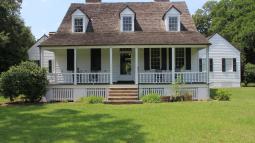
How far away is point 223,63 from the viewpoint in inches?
1631

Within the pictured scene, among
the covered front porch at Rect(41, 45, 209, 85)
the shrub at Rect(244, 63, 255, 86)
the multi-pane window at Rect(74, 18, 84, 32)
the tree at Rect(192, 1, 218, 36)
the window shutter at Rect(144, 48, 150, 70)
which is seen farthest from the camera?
the tree at Rect(192, 1, 218, 36)

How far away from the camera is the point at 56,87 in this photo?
25.3 m

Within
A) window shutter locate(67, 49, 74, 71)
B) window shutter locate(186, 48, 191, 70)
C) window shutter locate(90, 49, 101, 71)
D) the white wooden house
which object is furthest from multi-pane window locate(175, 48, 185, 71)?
window shutter locate(67, 49, 74, 71)

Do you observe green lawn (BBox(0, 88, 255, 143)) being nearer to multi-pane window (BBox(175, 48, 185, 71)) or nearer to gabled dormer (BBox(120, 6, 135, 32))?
multi-pane window (BBox(175, 48, 185, 71))

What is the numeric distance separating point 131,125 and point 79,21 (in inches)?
615

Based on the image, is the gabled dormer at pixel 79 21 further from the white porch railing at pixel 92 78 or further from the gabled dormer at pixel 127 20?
the white porch railing at pixel 92 78

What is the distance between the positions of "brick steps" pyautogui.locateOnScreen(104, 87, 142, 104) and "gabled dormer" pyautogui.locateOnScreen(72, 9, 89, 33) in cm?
578

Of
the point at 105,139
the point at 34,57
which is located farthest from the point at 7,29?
the point at 105,139

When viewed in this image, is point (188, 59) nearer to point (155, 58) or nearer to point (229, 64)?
point (155, 58)

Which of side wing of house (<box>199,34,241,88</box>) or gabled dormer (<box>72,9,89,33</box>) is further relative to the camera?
side wing of house (<box>199,34,241,88</box>)

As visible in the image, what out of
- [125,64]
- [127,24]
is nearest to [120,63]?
[125,64]

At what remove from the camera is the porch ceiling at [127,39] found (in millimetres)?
25500

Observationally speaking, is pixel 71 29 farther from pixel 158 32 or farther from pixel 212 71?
pixel 212 71

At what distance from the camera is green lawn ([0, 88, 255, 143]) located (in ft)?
38.9
